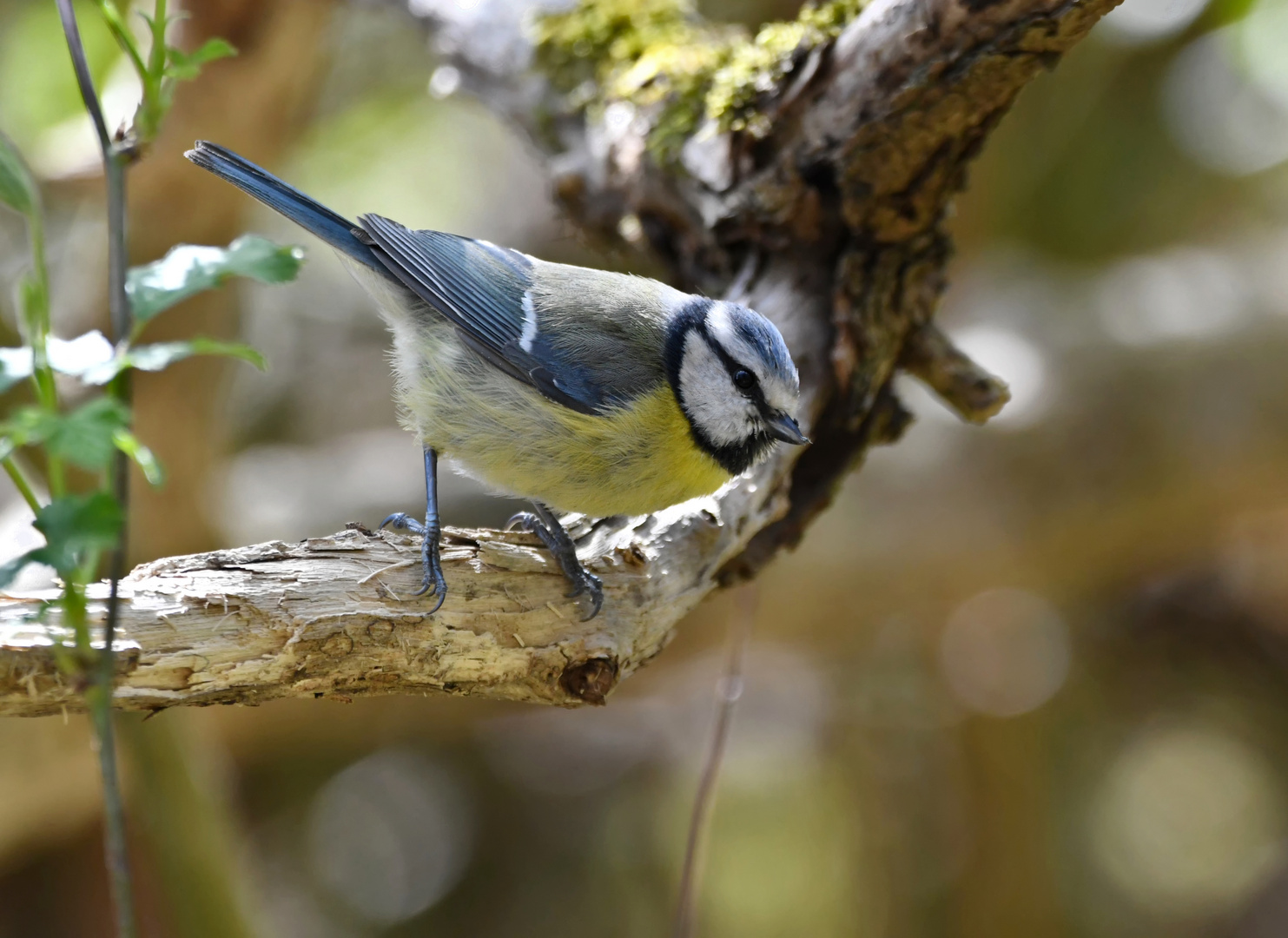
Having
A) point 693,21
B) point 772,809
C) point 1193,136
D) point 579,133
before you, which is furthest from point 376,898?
point 1193,136

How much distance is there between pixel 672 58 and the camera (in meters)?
1.91

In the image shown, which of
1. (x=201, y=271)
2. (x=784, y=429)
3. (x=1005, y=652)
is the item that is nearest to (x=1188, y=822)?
(x=1005, y=652)

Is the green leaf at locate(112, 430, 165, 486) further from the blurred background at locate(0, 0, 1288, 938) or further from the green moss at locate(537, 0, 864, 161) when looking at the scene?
the blurred background at locate(0, 0, 1288, 938)

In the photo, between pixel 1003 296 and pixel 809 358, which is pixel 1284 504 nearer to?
pixel 1003 296

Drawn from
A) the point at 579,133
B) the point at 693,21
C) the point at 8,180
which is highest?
the point at 693,21

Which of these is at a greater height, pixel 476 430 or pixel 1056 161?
pixel 1056 161

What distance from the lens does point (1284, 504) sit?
9.74ft

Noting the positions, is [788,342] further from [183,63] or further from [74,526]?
[74,526]

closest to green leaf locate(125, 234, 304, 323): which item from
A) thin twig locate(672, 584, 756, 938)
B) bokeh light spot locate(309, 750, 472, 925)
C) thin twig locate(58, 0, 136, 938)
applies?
thin twig locate(58, 0, 136, 938)

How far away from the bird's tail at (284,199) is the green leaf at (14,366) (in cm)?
77

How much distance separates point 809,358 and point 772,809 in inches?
100

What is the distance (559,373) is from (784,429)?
349 mm

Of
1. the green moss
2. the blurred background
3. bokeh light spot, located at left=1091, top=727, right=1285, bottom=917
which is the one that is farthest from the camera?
bokeh light spot, located at left=1091, top=727, right=1285, bottom=917

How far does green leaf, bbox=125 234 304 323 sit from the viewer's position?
79 centimetres
